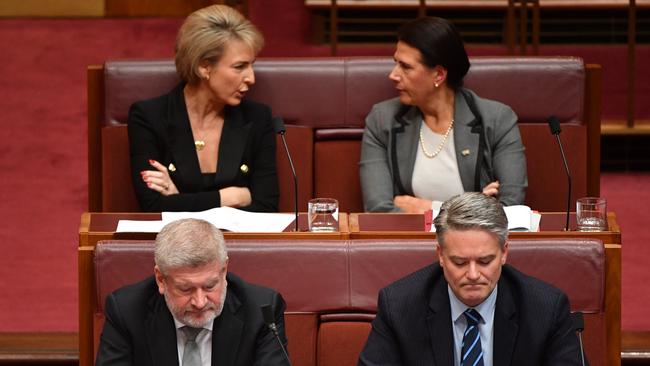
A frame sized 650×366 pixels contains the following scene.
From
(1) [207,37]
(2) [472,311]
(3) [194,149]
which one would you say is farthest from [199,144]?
(2) [472,311]

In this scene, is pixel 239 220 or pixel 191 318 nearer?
pixel 191 318

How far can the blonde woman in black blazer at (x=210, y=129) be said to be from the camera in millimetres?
2148

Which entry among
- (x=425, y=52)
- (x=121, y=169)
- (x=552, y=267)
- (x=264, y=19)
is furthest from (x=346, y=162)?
(x=264, y=19)

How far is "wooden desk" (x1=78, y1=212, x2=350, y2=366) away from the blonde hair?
0.40 m

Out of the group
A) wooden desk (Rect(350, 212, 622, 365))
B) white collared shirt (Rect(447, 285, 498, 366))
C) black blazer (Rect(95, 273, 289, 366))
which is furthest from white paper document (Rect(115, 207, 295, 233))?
white collared shirt (Rect(447, 285, 498, 366))

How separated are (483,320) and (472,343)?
32mm

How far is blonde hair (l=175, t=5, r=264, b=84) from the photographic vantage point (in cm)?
216

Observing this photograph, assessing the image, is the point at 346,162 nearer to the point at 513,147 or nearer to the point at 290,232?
the point at 513,147

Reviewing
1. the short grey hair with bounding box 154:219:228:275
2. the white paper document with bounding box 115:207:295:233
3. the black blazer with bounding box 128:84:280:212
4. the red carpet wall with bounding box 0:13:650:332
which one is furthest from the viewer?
the red carpet wall with bounding box 0:13:650:332

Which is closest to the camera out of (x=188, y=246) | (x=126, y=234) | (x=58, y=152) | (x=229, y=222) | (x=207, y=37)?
(x=188, y=246)

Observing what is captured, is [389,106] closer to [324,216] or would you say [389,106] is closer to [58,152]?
[324,216]

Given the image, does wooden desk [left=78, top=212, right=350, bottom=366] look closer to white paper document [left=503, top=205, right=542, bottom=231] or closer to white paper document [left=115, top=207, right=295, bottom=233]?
white paper document [left=115, top=207, right=295, bottom=233]

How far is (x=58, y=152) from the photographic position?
2967 millimetres

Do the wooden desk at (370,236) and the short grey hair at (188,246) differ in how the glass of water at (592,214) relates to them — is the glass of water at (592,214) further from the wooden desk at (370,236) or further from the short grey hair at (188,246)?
the short grey hair at (188,246)
